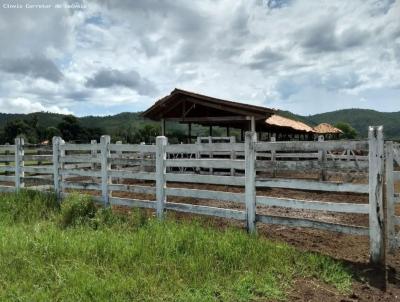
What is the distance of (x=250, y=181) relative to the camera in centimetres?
682

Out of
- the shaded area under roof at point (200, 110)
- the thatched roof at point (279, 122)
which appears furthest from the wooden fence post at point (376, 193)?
the thatched roof at point (279, 122)

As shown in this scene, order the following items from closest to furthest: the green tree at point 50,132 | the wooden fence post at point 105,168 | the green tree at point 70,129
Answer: the wooden fence post at point 105,168 → the green tree at point 50,132 → the green tree at point 70,129

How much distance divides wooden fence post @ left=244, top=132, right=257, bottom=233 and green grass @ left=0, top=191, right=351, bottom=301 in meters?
0.37

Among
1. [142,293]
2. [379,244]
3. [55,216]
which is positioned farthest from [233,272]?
[55,216]

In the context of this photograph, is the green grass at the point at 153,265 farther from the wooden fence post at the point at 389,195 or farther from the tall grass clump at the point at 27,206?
the tall grass clump at the point at 27,206

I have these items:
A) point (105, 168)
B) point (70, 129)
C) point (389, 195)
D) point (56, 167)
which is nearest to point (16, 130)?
point (70, 129)

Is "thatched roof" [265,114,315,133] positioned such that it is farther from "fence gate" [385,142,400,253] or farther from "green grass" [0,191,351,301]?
"green grass" [0,191,351,301]

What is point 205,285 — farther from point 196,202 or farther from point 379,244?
point 196,202

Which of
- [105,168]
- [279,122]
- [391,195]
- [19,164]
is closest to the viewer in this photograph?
[391,195]

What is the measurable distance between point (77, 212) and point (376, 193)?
5.20 metres

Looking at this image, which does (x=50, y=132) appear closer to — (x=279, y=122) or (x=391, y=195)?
(x=279, y=122)

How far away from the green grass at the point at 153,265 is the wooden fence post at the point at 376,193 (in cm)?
58

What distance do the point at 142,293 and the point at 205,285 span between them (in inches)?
28.0

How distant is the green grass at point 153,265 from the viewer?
15.6 feet
